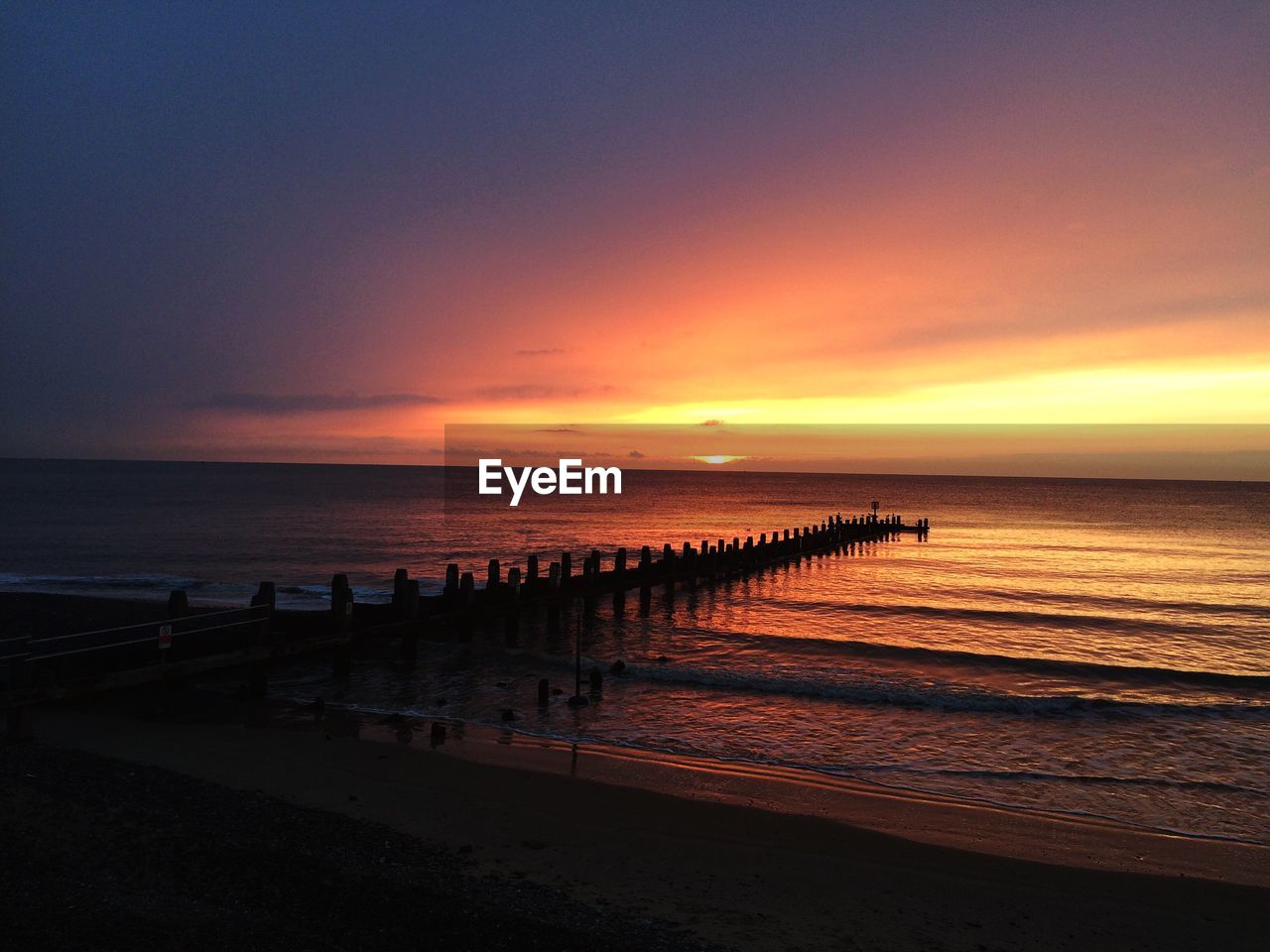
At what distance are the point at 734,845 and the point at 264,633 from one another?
966 cm

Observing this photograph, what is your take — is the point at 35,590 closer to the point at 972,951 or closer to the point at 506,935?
the point at 506,935

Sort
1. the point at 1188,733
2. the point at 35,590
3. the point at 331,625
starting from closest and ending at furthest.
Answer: the point at 1188,733, the point at 331,625, the point at 35,590

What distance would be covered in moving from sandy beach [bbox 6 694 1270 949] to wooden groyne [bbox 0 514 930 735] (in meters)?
0.82

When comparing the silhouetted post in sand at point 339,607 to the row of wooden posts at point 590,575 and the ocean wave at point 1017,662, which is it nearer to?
the row of wooden posts at point 590,575

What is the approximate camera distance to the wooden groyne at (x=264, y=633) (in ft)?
34.9

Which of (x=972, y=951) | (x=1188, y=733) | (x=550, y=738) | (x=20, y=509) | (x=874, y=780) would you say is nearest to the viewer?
(x=972, y=951)

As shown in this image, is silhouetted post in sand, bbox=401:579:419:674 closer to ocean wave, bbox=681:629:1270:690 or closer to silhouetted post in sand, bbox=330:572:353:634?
silhouetted post in sand, bbox=330:572:353:634

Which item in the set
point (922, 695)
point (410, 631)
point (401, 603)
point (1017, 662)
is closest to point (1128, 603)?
point (1017, 662)

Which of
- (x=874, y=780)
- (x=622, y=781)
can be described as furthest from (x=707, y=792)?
(x=874, y=780)

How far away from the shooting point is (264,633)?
1389 centimetres

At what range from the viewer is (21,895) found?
5.56 m

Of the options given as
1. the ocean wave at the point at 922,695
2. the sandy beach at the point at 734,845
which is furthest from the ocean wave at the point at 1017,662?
the sandy beach at the point at 734,845

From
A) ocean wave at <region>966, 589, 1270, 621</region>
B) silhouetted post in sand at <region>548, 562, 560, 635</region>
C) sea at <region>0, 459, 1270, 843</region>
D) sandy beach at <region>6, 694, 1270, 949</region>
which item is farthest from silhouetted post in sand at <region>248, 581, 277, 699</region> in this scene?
ocean wave at <region>966, 589, 1270, 621</region>

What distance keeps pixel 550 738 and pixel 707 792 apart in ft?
10.4
